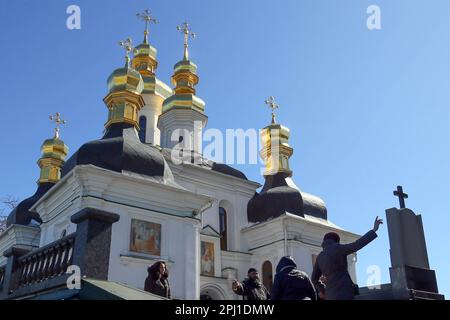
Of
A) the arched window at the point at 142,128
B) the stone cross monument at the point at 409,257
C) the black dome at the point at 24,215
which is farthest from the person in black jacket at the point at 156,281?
the arched window at the point at 142,128

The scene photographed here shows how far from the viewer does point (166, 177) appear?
16781mm

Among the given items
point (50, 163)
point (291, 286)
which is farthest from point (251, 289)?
point (50, 163)

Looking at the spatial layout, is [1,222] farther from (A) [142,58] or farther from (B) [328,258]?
(B) [328,258]

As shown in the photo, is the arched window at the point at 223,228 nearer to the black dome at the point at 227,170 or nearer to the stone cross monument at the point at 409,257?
the black dome at the point at 227,170

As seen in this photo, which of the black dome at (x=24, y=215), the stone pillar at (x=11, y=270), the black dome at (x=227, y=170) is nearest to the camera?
the stone pillar at (x=11, y=270)

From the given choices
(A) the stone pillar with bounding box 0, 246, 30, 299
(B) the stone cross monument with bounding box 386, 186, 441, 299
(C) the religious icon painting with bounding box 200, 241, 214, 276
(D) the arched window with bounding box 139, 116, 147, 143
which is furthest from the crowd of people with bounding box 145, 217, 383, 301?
(D) the arched window with bounding box 139, 116, 147, 143

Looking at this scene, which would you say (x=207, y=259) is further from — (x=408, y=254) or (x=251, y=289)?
(x=408, y=254)

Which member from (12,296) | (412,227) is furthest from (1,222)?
(412,227)

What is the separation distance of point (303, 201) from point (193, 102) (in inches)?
305

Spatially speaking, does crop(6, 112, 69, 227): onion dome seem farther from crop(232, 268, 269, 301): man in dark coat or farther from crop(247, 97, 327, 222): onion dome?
crop(232, 268, 269, 301): man in dark coat

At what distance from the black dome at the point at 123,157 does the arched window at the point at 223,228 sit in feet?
16.3

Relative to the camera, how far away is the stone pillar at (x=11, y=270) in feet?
21.1

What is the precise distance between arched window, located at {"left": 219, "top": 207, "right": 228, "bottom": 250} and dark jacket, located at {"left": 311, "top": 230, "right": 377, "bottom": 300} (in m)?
15.3

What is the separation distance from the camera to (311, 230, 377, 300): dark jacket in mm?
5496
